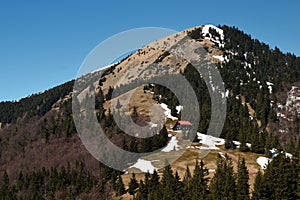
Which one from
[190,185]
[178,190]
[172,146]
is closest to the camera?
[190,185]

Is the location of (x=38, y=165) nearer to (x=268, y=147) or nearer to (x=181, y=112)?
(x=181, y=112)

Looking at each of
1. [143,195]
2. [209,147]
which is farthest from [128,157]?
[143,195]

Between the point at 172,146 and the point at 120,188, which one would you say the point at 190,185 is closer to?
the point at 120,188

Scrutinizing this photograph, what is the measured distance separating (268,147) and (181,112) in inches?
2802

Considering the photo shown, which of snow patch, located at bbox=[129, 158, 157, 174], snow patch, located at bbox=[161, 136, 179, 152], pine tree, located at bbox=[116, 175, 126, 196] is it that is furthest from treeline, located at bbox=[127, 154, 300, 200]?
snow patch, located at bbox=[161, 136, 179, 152]

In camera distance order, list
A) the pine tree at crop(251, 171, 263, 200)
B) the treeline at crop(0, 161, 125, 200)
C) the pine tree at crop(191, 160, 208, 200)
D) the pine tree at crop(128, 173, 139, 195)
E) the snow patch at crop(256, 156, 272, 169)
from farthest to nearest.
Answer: the snow patch at crop(256, 156, 272, 169) → the treeline at crop(0, 161, 125, 200) → the pine tree at crop(128, 173, 139, 195) → the pine tree at crop(191, 160, 208, 200) → the pine tree at crop(251, 171, 263, 200)

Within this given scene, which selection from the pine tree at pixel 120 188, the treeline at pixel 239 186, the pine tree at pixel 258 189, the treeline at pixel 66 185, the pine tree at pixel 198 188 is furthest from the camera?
the treeline at pixel 66 185

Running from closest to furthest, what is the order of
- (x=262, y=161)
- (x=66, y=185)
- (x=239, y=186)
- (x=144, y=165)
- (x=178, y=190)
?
(x=239, y=186) → (x=178, y=190) → (x=262, y=161) → (x=66, y=185) → (x=144, y=165)

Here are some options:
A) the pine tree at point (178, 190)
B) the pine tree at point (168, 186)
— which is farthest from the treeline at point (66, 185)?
the pine tree at point (178, 190)

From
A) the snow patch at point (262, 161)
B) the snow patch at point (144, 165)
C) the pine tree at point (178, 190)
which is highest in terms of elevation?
the snow patch at point (262, 161)

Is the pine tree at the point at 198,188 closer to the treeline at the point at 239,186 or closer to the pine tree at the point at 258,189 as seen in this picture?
the treeline at the point at 239,186

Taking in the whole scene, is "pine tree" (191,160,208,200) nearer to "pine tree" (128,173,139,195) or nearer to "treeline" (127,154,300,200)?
"treeline" (127,154,300,200)

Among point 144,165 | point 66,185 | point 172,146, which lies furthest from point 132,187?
point 172,146

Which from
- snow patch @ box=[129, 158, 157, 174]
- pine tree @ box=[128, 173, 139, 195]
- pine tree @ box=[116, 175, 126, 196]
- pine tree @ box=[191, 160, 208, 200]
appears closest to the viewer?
pine tree @ box=[191, 160, 208, 200]
